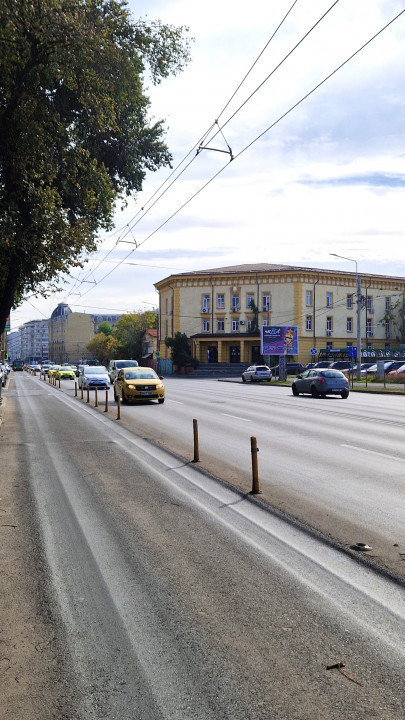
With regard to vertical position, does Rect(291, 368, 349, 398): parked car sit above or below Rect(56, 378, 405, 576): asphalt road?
above

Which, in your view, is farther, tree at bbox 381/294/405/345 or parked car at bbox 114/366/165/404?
tree at bbox 381/294/405/345

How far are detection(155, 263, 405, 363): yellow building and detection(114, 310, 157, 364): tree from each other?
61.4ft

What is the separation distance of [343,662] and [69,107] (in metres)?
15.3

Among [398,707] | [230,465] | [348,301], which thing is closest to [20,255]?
[230,465]

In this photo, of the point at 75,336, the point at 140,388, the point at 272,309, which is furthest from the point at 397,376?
the point at 75,336

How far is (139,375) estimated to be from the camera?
92.7 feet

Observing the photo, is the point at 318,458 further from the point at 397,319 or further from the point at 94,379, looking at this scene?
the point at 397,319

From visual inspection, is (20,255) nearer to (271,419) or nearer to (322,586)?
(271,419)

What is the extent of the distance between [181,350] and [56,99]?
61.7 metres

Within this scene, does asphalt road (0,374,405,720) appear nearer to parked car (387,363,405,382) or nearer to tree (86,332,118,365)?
parked car (387,363,405,382)

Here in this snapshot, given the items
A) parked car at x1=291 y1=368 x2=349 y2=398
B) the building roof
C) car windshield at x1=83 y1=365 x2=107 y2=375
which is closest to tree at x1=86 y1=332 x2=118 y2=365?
the building roof

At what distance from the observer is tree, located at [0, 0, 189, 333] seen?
12.0m

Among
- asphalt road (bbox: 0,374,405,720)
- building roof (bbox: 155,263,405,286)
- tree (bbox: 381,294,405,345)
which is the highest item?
building roof (bbox: 155,263,405,286)

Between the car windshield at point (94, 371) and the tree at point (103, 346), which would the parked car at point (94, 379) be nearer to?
the car windshield at point (94, 371)
